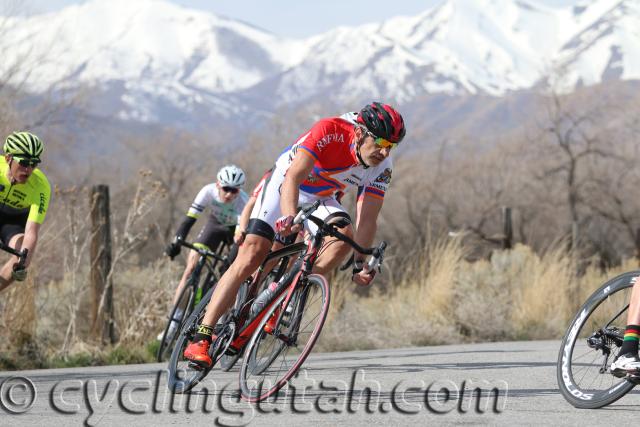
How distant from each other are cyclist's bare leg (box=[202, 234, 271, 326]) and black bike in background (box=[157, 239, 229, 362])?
164 inches

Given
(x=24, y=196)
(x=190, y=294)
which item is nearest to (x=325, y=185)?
(x=24, y=196)

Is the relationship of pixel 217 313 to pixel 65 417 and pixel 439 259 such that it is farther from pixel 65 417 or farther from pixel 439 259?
pixel 439 259

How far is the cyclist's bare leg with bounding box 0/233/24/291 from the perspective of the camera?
28.4 feet

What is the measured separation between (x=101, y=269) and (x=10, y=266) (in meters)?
4.05

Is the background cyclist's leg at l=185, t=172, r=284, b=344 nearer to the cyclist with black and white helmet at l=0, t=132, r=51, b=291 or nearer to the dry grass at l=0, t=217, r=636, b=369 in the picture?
the cyclist with black and white helmet at l=0, t=132, r=51, b=291

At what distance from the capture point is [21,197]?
29.6 ft

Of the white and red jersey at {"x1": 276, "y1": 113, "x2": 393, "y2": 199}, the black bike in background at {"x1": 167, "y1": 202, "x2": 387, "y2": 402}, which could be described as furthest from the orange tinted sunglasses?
the black bike in background at {"x1": 167, "y1": 202, "x2": 387, "y2": 402}

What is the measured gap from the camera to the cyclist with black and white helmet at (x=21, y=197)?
8609 mm

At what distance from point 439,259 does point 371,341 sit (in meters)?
2.96

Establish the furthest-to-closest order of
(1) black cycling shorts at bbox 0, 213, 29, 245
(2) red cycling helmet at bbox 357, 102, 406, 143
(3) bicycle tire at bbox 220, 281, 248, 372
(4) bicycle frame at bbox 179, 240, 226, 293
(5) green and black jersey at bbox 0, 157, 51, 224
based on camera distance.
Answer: (4) bicycle frame at bbox 179, 240, 226, 293 < (1) black cycling shorts at bbox 0, 213, 29, 245 < (5) green and black jersey at bbox 0, 157, 51, 224 < (3) bicycle tire at bbox 220, 281, 248, 372 < (2) red cycling helmet at bbox 357, 102, 406, 143

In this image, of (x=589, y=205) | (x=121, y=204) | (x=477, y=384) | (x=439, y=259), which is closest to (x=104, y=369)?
(x=477, y=384)

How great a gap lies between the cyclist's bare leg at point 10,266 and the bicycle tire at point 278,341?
2690mm

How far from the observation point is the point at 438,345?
44.2ft

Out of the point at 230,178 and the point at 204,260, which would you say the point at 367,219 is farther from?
the point at 204,260
